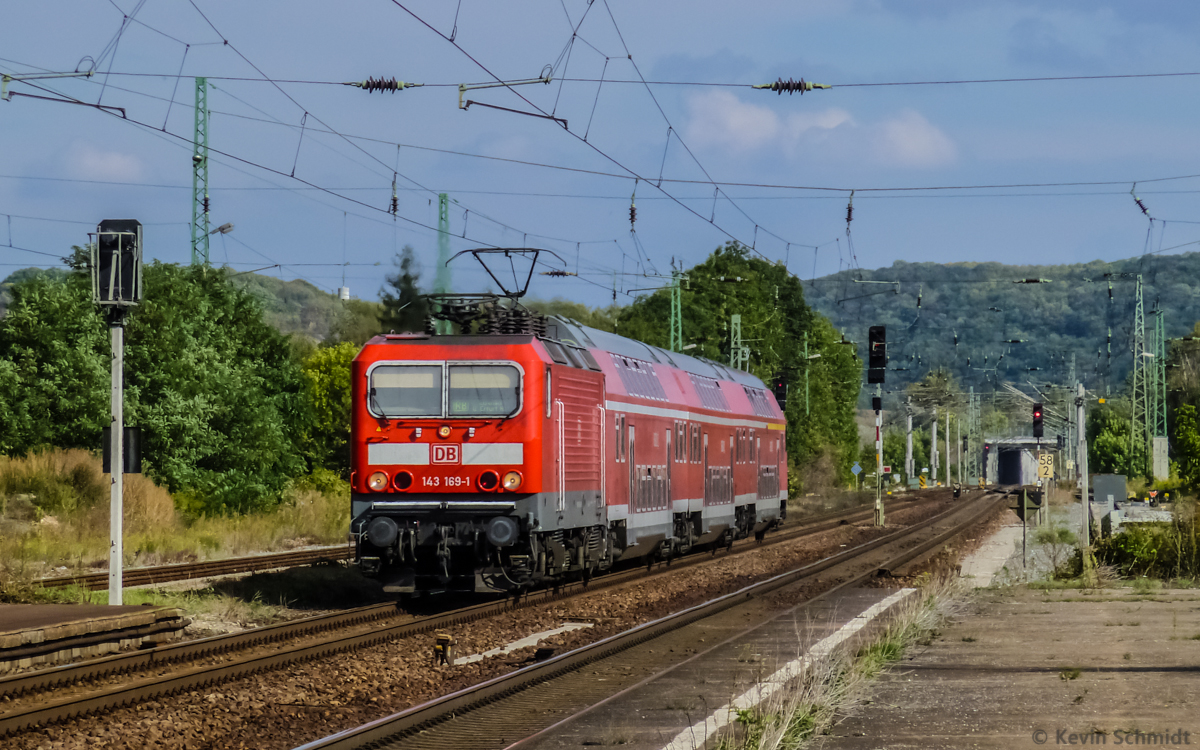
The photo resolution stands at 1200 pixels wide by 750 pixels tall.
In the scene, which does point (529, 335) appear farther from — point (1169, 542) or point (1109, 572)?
point (1169, 542)

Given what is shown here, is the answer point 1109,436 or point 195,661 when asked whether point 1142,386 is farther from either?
point 195,661

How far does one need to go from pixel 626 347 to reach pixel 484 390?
20.2 feet

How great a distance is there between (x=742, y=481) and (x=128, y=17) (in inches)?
719

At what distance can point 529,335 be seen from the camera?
18453 mm

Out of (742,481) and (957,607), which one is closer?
(957,607)

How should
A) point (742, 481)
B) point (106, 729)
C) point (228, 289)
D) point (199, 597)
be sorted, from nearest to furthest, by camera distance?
point (106, 729) → point (199, 597) → point (742, 481) → point (228, 289)

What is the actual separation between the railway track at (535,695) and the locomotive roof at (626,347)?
4.66 metres

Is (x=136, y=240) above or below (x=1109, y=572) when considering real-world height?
above

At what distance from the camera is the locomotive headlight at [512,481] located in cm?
1778

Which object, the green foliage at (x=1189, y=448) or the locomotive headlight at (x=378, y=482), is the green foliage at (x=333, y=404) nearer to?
the green foliage at (x=1189, y=448)

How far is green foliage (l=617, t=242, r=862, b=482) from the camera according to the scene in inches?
3214

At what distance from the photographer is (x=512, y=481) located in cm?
1781

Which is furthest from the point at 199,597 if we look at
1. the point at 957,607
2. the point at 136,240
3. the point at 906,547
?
the point at 906,547

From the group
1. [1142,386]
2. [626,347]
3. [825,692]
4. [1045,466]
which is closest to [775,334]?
[1142,386]
